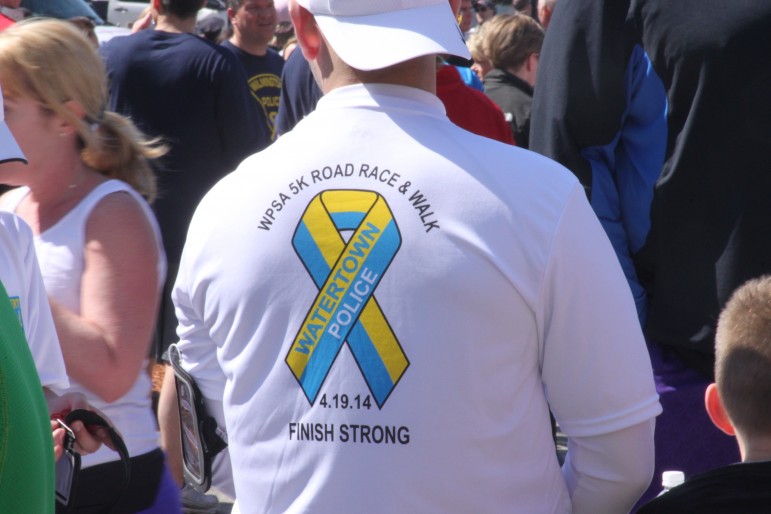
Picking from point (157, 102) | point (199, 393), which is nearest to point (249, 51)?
point (157, 102)

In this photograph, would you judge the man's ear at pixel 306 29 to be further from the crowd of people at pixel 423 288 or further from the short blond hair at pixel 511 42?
the short blond hair at pixel 511 42

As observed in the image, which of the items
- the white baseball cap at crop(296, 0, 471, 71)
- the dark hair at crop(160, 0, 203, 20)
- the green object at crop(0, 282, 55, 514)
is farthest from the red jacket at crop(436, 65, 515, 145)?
the green object at crop(0, 282, 55, 514)

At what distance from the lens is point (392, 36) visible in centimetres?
153

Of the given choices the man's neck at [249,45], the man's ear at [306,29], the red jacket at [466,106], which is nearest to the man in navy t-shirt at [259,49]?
the man's neck at [249,45]

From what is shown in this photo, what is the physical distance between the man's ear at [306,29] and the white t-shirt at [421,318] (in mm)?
108

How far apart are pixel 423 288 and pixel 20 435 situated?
0.55 metres

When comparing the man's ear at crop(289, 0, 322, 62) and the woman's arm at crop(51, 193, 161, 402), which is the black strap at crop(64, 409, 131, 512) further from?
the man's ear at crop(289, 0, 322, 62)

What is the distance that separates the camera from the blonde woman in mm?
2334

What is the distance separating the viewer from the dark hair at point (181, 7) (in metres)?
5.17

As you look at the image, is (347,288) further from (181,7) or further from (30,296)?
(181,7)

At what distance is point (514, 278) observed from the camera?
1455 millimetres

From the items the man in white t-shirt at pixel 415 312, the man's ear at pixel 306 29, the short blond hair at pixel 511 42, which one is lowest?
the short blond hair at pixel 511 42

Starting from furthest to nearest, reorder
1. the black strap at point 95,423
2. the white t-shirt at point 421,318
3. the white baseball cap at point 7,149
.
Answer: the black strap at point 95,423, the white baseball cap at point 7,149, the white t-shirt at point 421,318

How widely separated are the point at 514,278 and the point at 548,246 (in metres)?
0.06
